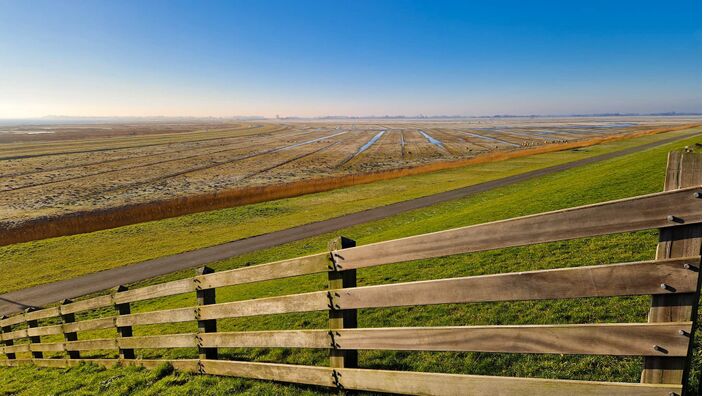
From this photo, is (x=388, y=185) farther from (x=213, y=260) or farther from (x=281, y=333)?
(x=281, y=333)

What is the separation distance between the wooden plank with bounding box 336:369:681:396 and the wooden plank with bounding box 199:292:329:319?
0.73 meters

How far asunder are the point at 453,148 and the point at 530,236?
8402 centimetres

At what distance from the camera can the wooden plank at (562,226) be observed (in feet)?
7.97

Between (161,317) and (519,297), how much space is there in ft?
17.5

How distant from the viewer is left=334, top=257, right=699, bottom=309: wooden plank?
248 cm

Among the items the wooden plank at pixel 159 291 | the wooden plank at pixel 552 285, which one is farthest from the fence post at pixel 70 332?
the wooden plank at pixel 552 285

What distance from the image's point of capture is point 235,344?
5.19 meters

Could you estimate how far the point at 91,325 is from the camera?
7.69 m

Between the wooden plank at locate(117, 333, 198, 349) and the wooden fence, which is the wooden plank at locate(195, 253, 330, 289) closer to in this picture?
the wooden fence

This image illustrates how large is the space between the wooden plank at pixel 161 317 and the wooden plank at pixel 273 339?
1.27ft

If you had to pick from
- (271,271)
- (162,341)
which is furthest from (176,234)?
(271,271)

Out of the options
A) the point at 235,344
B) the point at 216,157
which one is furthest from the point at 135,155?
the point at 235,344

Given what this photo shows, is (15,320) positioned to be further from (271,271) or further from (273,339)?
(271,271)

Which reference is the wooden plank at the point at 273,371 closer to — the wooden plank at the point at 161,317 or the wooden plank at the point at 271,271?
the wooden plank at the point at 161,317
